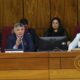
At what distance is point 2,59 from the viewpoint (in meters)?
5.38

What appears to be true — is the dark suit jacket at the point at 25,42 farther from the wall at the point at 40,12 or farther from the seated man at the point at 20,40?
the wall at the point at 40,12

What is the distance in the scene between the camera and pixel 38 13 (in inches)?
333

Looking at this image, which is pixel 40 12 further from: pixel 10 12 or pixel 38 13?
pixel 10 12

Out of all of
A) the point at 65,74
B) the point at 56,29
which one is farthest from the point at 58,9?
the point at 65,74

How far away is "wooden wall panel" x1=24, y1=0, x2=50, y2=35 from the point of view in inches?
332

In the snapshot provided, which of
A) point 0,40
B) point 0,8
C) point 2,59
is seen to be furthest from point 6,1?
point 2,59

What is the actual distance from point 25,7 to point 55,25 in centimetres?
116

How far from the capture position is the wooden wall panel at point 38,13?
845 cm

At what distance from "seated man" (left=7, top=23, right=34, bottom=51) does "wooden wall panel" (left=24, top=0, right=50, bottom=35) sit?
2095 millimetres

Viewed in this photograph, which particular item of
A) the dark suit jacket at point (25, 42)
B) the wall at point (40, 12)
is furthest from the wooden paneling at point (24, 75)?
the wall at point (40, 12)

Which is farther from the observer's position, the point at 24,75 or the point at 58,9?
the point at 58,9

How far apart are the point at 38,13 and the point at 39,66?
325cm

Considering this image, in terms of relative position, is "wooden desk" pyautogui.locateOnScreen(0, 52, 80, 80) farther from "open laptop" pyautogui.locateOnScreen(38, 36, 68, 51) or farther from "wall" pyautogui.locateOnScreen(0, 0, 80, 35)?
"wall" pyautogui.locateOnScreen(0, 0, 80, 35)

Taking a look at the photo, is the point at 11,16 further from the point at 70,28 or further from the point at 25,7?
the point at 70,28
